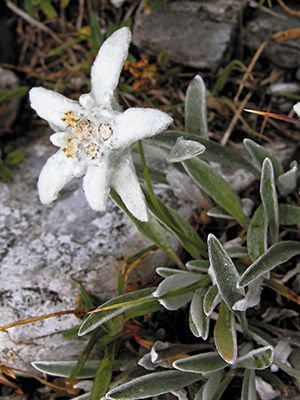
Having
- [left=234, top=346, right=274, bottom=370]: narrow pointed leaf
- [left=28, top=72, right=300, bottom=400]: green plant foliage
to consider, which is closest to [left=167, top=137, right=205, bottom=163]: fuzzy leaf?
[left=28, top=72, right=300, bottom=400]: green plant foliage

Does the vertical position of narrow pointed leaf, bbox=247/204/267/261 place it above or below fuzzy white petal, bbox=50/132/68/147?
below

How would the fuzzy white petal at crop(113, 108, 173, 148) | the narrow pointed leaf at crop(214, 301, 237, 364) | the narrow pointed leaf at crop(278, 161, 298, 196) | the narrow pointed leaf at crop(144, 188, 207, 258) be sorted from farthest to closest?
the narrow pointed leaf at crop(278, 161, 298, 196) < the narrow pointed leaf at crop(144, 188, 207, 258) < the narrow pointed leaf at crop(214, 301, 237, 364) < the fuzzy white petal at crop(113, 108, 173, 148)

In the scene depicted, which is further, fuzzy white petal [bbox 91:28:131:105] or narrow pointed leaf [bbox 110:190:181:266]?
narrow pointed leaf [bbox 110:190:181:266]

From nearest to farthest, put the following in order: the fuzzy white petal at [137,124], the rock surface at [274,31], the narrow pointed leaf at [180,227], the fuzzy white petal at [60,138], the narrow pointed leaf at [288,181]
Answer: the fuzzy white petal at [137,124] < the fuzzy white petal at [60,138] < the narrow pointed leaf at [180,227] < the narrow pointed leaf at [288,181] < the rock surface at [274,31]

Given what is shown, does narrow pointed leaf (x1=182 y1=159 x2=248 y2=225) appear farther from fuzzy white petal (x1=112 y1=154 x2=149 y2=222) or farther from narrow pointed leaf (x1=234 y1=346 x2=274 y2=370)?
narrow pointed leaf (x1=234 y1=346 x2=274 y2=370)

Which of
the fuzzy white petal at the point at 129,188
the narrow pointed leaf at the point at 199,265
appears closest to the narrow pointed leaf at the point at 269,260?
the narrow pointed leaf at the point at 199,265

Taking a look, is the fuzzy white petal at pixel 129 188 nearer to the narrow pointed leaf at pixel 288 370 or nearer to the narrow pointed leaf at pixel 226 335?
the narrow pointed leaf at pixel 226 335
